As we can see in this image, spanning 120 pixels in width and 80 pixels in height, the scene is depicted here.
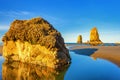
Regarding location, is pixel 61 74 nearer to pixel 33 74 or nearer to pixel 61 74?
pixel 61 74

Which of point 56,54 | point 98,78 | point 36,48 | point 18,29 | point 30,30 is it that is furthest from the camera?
point 18,29

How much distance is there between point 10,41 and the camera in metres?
39.2

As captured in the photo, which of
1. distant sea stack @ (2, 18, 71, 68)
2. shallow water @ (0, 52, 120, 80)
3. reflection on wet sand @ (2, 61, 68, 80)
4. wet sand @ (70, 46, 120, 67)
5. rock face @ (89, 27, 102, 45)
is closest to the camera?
shallow water @ (0, 52, 120, 80)

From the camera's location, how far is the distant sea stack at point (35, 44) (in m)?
30.0

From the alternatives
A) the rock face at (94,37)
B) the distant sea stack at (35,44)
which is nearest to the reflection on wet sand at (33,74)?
the distant sea stack at (35,44)

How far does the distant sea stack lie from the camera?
3002 cm

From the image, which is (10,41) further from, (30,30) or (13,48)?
(30,30)

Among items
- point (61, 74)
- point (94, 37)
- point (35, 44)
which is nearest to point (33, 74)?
point (61, 74)

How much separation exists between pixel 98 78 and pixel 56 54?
30.0ft

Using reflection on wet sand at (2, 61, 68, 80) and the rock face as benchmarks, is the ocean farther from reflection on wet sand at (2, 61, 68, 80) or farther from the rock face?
the rock face

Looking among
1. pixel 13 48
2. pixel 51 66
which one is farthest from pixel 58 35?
pixel 13 48

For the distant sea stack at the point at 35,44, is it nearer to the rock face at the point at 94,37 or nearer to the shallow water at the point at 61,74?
the shallow water at the point at 61,74

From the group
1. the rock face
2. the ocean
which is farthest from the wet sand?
the rock face

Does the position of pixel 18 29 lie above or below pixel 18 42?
above
